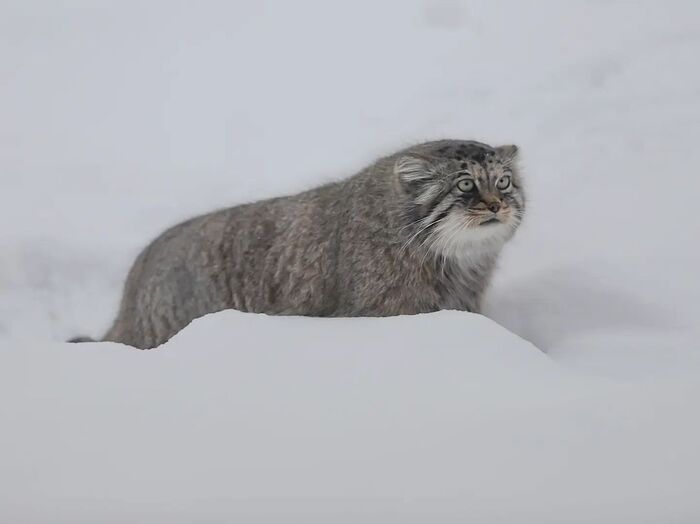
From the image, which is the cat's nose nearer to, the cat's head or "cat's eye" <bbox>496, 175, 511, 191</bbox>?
the cat's head

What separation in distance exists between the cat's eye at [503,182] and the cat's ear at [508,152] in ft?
0.43

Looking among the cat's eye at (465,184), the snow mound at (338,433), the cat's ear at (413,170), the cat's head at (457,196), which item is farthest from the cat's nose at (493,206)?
the snow mound at (338,433)

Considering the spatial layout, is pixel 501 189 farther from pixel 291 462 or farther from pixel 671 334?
pixel 291 462

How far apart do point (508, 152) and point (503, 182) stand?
263 mm

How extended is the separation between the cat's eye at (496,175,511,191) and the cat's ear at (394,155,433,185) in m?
0.31

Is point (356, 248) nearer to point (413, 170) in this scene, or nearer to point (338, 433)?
point (413, 170)

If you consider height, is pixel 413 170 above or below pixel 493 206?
above

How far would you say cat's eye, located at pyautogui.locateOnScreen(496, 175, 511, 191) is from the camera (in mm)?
3888

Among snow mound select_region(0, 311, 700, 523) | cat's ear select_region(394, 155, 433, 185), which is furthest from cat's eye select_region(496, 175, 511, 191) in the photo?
snow mound select_region(0, 311, 700, 523)

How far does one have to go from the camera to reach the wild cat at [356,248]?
3863 mm

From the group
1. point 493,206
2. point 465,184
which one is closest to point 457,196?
point 465,184

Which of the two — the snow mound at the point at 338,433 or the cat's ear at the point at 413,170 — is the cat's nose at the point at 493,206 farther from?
the snow mound at the point at 338,433

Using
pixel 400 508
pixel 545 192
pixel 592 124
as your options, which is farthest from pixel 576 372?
pixel 592 124

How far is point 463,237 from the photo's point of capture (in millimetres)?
3859
